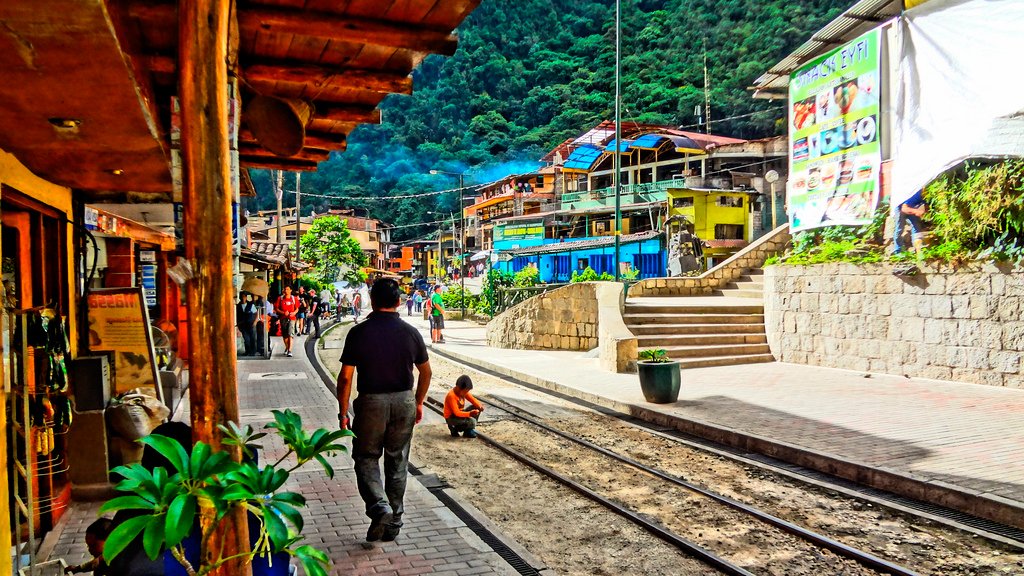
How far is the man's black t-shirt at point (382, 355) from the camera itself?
478 centimetres

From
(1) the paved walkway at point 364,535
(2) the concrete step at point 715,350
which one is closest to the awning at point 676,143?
(2) the concrete step at point 715,350

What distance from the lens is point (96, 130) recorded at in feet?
13.2

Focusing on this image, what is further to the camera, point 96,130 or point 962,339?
point 962,339

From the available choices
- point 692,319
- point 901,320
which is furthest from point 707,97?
point 901,320

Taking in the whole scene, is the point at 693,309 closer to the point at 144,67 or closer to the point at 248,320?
the point at 248,320

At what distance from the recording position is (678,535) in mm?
5219

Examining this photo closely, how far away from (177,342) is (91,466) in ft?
24.6

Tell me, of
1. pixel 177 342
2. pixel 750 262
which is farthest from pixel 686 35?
pixel 177 342

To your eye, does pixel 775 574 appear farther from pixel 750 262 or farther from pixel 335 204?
pixel 335 204

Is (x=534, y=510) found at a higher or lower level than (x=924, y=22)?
lower

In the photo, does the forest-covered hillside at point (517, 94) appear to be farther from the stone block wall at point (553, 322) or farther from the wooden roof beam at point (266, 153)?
the wooden roof beam at point (266, 153)

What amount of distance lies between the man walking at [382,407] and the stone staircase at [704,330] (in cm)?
983

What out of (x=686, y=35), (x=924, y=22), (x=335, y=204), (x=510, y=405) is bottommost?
(x=510, y=405)

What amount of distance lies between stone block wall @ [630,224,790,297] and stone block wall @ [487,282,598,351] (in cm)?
226
